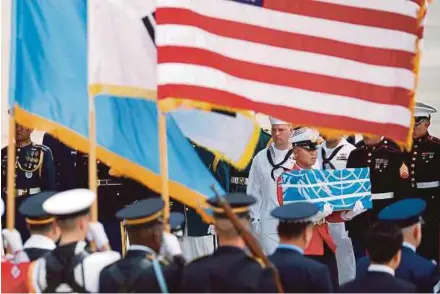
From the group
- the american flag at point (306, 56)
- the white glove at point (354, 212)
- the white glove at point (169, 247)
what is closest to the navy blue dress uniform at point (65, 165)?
the white glove at point (354, 212)

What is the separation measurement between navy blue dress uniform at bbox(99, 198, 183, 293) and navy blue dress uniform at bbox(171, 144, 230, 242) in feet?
15.3

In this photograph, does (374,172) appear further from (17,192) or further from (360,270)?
(360,270)

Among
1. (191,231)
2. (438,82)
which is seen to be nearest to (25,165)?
(191,231)

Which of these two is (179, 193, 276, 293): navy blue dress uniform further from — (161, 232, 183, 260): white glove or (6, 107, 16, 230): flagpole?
(6, 107, 16, 230): flagpole

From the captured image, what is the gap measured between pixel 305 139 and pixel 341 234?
0.87 metres

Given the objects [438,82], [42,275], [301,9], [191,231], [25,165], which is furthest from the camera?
[438,82]

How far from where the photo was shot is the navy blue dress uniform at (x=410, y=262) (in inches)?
287

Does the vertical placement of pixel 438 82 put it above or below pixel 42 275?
above

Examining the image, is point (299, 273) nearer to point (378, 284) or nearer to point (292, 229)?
point (292, 229)

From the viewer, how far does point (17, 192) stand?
1087 cm

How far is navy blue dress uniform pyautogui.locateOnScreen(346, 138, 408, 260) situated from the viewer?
11.0m

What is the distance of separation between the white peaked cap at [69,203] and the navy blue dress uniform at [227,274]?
81 centimetres

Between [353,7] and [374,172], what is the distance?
295cm

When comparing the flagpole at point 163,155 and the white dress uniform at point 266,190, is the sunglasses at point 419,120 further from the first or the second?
the flagpole at point 163,155
